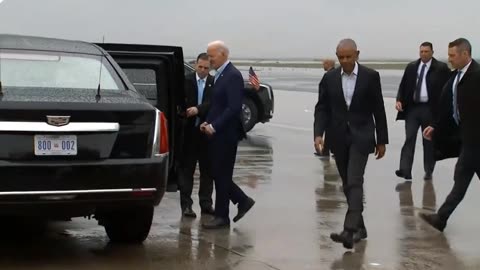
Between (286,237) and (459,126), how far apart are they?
186 cm

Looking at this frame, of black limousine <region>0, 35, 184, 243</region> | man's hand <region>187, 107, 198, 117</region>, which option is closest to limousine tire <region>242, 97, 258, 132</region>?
man's hand <region>187, 107, 198, 117</region>

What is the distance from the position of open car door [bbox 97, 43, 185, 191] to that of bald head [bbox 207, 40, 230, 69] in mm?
291

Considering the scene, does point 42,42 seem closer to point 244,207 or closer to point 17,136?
point 17,136

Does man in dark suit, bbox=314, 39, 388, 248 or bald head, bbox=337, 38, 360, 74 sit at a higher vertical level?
bald head, bbox=337, 38, 360, 74

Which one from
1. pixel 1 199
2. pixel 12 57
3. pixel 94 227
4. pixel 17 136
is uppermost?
pixel 12 57

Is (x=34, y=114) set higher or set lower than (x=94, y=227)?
higher

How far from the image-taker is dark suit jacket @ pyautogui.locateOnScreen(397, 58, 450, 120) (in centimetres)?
938

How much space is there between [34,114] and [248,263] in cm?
191

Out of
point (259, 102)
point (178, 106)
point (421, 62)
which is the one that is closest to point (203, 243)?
point (178, 106)

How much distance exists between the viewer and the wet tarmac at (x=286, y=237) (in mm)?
5617

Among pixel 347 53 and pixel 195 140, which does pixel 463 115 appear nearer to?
pixel 347 53

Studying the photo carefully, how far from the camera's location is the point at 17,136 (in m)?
4.79

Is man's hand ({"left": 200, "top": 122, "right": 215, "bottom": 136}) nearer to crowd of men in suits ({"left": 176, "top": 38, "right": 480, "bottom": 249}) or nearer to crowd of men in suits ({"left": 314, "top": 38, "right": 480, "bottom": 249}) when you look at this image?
crowd of men in suits ({"left": 176, "top": 38, "right": 480, "bottom": 249})

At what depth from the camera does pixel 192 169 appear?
7.39 meters
